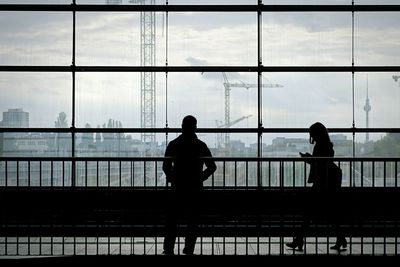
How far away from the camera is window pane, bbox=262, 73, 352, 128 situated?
42.7 feet

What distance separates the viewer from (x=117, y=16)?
13305mm

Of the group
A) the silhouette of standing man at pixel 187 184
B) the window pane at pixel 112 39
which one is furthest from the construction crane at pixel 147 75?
the silhouette of standing man at pixel 187 184

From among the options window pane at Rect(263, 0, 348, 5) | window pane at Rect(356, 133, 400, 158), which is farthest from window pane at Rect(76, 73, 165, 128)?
window pane at Rect(356, 133, 400, 158)

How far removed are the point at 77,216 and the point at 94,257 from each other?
1.73 m

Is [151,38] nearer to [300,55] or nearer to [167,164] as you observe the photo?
[300,55]

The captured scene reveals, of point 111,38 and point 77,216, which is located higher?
point 111,38

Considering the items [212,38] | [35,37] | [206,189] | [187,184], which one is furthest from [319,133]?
[35,37]

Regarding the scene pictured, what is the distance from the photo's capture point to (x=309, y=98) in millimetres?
13398

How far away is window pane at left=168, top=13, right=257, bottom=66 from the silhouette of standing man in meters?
4.41

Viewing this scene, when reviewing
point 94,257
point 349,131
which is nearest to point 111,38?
point 349,131

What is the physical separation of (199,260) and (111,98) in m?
6.64

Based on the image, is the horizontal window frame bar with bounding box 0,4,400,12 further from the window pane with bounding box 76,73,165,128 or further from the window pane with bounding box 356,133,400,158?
the window pane with bounding box 356,133,400,158

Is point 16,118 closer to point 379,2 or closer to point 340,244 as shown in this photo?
point 340,244

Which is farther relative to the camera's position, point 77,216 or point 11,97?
point 11,97
